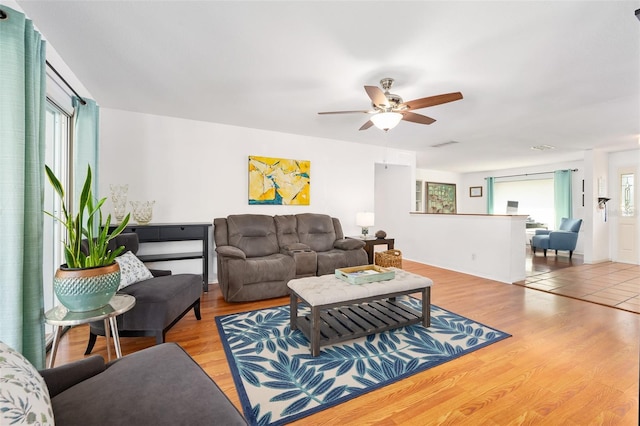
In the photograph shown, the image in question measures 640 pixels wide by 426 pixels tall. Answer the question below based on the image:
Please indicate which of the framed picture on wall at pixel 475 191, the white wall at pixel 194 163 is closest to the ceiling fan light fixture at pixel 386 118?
the white wall at pixel 194 163

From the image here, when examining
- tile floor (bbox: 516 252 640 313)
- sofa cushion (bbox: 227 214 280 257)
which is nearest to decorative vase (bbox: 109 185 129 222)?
sofa cushion (bbox: 227 214 280 257)

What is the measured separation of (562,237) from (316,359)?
22.0 feet

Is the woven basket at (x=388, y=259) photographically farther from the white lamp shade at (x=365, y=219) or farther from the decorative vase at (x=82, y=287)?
the decorative vase at (x=82, y=287)

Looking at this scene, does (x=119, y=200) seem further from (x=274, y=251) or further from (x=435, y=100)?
(x=435, y=100)

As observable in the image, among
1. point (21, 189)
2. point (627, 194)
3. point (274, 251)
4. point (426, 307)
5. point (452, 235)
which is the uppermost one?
point (627, 194)

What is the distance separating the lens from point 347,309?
111 inches

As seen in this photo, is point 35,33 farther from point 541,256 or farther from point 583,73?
point 541,256

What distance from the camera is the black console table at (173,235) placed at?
3324 mm

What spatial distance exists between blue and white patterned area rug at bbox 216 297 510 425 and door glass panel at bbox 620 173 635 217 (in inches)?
227

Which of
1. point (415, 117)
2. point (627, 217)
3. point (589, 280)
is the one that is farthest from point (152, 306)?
point (627, 217)

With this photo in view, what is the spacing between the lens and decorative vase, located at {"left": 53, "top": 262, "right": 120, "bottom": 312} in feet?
4.63

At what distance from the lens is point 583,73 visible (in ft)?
8.16

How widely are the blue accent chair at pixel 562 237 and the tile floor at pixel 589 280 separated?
1.07 feet

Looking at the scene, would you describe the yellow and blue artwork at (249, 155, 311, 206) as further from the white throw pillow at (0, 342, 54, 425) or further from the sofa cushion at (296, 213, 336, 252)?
the white throw pillow at (0, 342, 54, 425)
